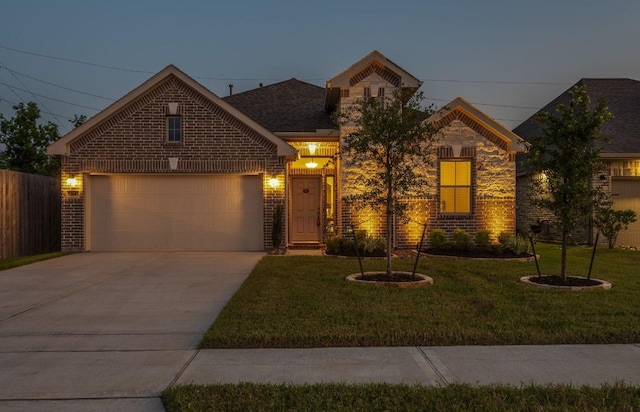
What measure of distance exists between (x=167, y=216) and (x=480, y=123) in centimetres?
948

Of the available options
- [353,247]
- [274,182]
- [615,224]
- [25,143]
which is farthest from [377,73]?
[25,143]

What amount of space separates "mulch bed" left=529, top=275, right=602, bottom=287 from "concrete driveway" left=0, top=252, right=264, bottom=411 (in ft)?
17.3

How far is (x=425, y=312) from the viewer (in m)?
6.14

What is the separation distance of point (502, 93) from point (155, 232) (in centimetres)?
8189

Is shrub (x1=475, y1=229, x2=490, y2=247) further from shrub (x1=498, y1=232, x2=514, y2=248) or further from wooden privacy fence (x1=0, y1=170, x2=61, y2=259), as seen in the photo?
wooden privacy fence (x1=0, y1=170, x2=61, y2=259)

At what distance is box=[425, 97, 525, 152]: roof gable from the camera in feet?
45.7

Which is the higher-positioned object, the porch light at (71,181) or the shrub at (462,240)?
the porch light at (71,181)

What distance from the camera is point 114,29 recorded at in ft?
217

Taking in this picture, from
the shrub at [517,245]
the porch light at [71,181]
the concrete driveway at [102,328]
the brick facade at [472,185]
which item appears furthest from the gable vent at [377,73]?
the porch light at [71,181]

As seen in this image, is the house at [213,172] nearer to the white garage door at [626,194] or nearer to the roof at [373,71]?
the roof at [373,71]

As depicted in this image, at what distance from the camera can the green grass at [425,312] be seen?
5070mm

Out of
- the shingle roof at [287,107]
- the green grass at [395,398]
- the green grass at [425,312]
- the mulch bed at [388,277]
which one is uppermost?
the shingle roof at [287,107]

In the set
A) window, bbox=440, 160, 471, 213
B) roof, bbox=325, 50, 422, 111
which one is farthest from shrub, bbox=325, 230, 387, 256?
roof, bbox=325, 50, 422, 111

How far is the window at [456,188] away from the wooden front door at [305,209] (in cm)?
386
